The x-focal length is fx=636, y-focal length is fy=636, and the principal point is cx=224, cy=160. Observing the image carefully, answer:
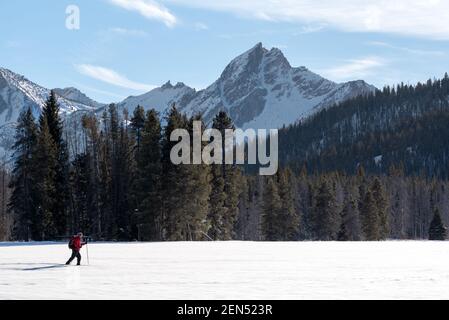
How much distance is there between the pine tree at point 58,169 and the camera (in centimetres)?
5650

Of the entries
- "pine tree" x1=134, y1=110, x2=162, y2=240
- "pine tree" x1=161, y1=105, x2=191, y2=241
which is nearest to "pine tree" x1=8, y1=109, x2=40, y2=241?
"pine tree" x1=134, y1=110, x2=162, y2=240

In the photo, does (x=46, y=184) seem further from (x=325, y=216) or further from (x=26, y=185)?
(x=325, y=216)

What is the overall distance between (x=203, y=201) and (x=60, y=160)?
13.8 meters

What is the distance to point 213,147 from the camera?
63.3m

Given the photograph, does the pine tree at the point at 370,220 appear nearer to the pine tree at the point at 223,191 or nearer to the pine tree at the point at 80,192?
the pine tree at the point at 223,191

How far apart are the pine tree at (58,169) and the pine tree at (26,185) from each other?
154cm

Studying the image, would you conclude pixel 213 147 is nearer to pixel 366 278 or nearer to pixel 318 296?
pixel 366 278

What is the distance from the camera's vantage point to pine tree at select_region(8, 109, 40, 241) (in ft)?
183

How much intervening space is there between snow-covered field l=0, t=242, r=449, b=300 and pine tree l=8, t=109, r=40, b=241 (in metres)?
22.9

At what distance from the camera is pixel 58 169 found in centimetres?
5756

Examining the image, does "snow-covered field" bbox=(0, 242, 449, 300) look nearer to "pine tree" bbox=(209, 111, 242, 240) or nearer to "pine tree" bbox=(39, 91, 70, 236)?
"pine tree" bbox=(39, 91, 70, 236)

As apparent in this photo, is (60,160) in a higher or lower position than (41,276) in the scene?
higher

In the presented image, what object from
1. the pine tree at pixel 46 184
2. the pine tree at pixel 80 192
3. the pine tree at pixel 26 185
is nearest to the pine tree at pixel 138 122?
the pine tree at pixel 80 192

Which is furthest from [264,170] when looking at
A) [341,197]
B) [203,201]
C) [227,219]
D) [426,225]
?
[203,201]
